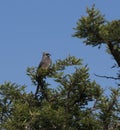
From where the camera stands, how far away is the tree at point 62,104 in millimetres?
19703

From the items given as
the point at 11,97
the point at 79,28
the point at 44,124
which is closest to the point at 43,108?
the point at 44,124

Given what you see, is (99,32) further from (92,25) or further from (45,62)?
(45,62)

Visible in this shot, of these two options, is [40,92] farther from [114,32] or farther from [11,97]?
[114,32]

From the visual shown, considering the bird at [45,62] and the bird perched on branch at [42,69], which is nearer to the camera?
the bird perched on branch at [42,69]

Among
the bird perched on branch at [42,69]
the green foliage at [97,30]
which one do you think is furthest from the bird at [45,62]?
the green foliage at [97,30]

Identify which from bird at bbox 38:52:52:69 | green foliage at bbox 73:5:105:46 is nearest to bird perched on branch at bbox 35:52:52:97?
bird at bbox 38:52:52:69

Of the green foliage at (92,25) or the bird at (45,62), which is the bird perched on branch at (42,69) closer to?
the bird at (45,62)

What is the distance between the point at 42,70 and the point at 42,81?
91 cm

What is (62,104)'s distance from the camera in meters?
20.5

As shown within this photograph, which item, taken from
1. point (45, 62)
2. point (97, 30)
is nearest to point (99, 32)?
point (97, 30)

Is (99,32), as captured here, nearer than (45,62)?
Yes

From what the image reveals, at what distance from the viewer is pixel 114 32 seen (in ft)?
58.8

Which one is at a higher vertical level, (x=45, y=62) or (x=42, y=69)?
(x=45, y=62)

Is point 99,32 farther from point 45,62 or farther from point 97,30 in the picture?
point 45,62
